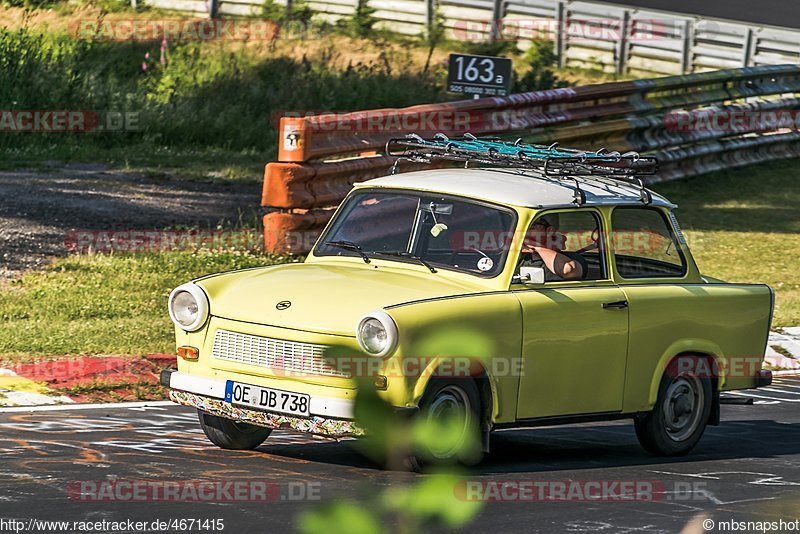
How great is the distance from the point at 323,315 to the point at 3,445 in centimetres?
206

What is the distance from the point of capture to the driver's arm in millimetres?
8047

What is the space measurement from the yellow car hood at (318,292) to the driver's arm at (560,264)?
1.89 feet

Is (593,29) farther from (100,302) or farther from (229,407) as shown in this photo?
(229,407)

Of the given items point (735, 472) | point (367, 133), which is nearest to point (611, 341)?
point (735, 472)

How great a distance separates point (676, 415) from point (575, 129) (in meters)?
9.05

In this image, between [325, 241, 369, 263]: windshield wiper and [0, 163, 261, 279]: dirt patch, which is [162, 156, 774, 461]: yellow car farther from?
[0, 163, 261, 279]: dirt patch

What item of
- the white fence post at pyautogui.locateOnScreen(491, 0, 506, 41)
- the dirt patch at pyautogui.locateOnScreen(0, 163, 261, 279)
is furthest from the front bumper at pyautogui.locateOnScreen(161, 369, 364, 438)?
the white fence post at pyautogui.locateOnScreen(491, 0, 506, 41)

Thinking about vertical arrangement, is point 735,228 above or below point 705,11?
below

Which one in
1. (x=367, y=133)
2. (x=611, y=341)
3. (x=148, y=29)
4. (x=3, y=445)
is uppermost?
(x=148, y=29)

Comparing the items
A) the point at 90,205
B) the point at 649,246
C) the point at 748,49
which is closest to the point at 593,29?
the point at 748,49

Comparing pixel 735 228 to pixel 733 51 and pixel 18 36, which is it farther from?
pixel 733 51

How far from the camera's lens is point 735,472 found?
7859mm

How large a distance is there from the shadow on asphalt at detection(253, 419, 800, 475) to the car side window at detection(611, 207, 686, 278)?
3.69 feet

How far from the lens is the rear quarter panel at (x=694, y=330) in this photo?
811cm
